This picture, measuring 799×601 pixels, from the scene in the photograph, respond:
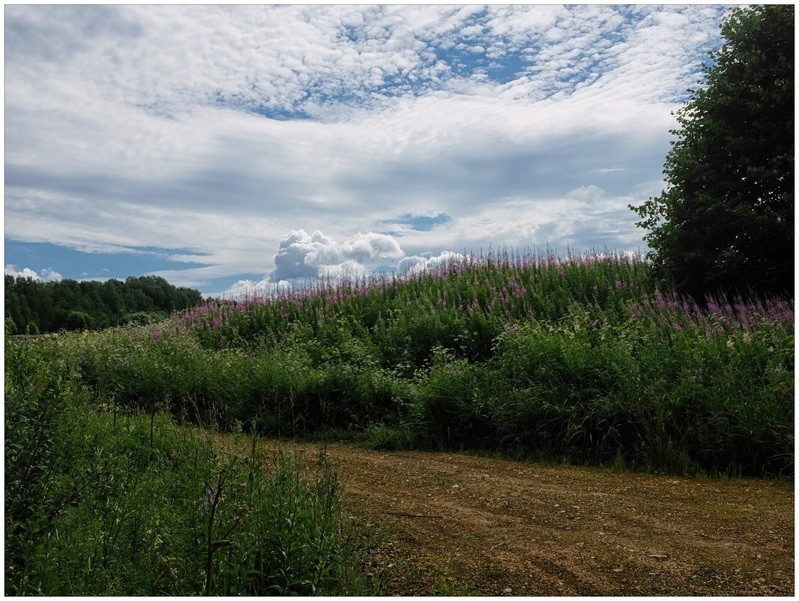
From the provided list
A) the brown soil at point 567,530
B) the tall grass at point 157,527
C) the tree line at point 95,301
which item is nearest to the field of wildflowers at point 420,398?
the tall grass at point 157,527

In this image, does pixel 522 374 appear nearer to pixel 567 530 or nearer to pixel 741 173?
pixel 567 530

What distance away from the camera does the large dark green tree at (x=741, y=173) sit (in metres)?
10.5

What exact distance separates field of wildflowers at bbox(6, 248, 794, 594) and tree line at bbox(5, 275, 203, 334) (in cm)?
903

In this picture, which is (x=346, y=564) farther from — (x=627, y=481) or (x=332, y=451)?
(x=332, y=451)

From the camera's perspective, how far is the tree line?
21.8 meters

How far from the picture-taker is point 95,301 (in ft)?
87.6

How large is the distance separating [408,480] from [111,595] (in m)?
3.27

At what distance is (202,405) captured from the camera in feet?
33.8

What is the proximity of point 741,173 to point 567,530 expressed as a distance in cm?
Answer: 837

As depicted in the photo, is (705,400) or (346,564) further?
(705,400)

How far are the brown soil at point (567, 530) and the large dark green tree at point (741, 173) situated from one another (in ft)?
17.8

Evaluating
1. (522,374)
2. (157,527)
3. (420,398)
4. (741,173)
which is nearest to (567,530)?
(157,527)

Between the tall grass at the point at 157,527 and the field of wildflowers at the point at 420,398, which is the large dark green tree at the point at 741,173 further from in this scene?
the tall grass at the point at 157,527

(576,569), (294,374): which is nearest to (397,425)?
(294,374)
